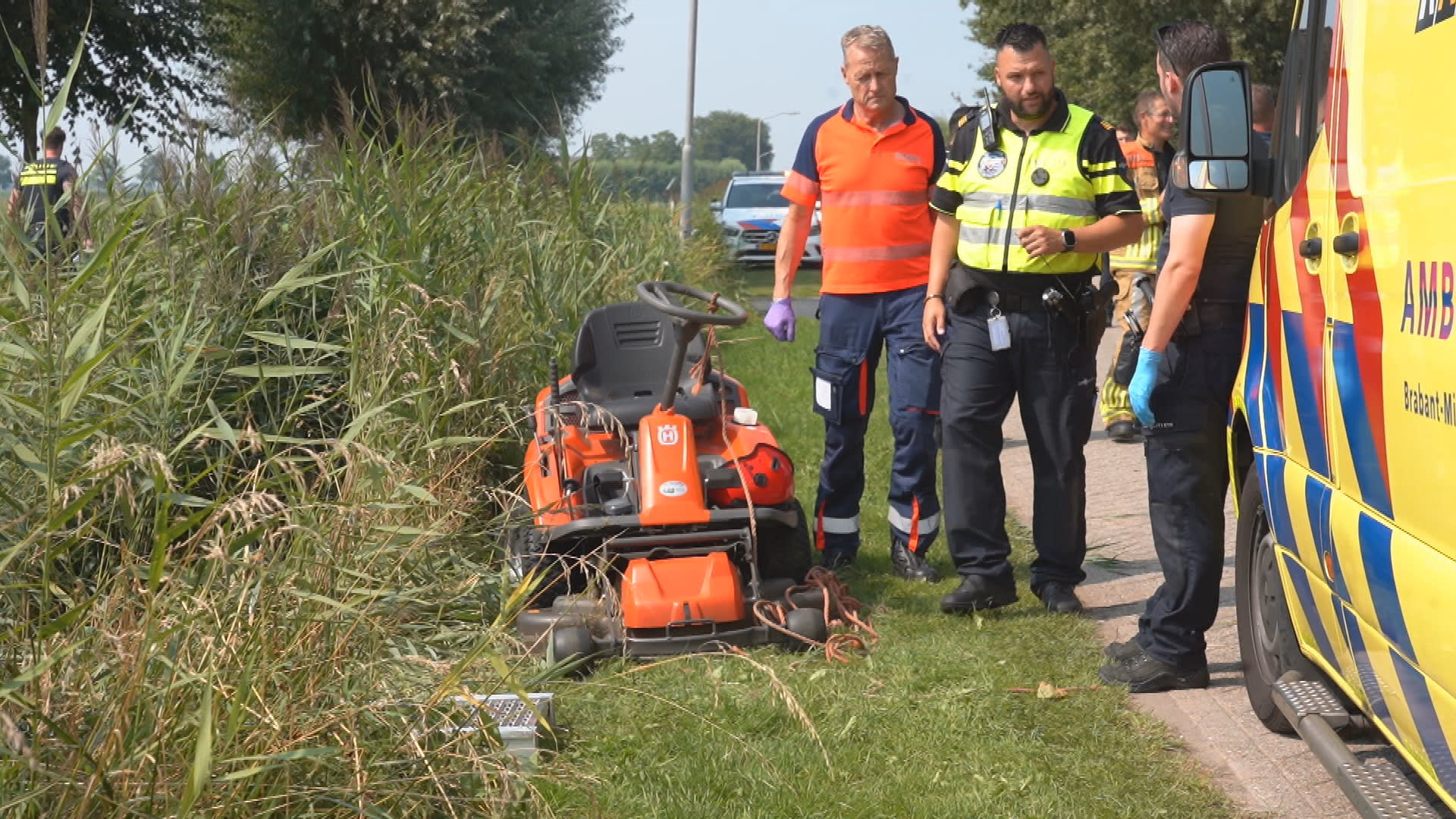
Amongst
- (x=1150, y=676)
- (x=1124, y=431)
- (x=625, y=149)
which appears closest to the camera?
(x=1150, y=676)

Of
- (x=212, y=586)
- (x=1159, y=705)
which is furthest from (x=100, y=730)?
(x=1159, y=705)

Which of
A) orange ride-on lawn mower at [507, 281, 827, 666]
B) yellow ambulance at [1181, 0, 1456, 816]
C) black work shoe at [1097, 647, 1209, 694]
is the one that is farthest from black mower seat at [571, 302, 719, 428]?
yellow ambulance at [1181, 0, 1456, 816]

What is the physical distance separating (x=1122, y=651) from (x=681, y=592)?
1.45 m

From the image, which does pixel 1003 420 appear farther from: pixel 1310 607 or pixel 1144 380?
pixel 1310 607

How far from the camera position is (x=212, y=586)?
3.75 m

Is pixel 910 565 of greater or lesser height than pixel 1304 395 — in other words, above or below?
below

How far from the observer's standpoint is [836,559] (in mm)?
7207

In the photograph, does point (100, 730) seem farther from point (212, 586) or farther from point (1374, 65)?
point (1374, 65)

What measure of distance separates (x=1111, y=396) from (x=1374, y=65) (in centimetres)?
750

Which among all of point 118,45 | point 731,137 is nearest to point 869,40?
point 118,45

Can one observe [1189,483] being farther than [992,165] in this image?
No

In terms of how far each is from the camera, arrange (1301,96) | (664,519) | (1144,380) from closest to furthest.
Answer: (1301,96) < (1144,380) < (664,519)

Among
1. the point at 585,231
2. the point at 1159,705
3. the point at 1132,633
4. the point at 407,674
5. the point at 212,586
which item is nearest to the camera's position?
the point at 212,586

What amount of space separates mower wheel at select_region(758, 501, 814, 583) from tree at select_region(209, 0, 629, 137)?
785 inches
